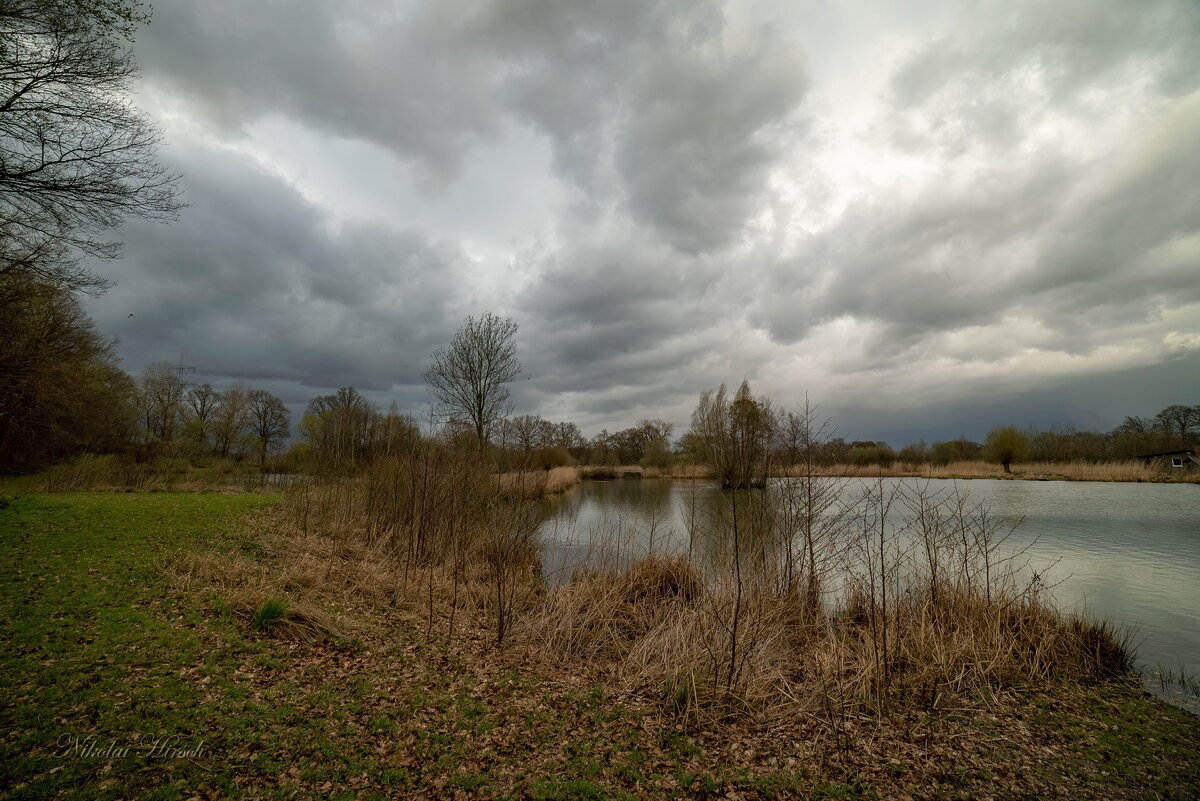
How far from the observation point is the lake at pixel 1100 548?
7.52m

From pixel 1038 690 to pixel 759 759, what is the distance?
3.93m

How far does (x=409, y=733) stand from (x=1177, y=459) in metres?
59.6

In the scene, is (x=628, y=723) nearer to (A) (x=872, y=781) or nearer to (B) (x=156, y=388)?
(A) (x=872, y=781)

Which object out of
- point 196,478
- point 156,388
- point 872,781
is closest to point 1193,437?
point 872,781

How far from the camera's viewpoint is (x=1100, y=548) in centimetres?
1241

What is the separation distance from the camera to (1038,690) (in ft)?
17.6

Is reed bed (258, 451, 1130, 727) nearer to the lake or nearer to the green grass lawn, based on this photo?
the green grass lawn

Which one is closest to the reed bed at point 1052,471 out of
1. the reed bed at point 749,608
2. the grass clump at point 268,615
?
the reed bed at point 749,608

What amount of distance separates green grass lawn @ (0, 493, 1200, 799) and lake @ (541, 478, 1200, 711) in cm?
288

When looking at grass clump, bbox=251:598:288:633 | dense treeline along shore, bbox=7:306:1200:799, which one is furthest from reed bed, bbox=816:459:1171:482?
grass clump, bbox=251:598:288:633

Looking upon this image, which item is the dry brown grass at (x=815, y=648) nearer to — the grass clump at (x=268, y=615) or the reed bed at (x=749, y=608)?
the reed bed at (x=749, y=608)

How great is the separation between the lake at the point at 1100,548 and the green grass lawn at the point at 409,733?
288 centimetres

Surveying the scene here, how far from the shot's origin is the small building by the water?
36312 millimetres

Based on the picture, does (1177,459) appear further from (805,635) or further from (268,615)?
(268,615)
